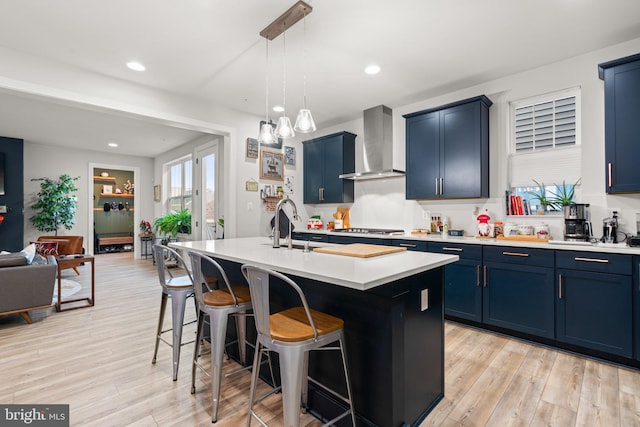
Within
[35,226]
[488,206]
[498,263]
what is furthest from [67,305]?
[488,206]

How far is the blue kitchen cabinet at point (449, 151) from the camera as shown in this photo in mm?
3480

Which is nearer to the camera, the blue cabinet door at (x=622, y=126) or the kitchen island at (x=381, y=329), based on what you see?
the kitchen island at (x=381, y=329)

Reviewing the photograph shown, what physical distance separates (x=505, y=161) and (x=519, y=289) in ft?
4.76

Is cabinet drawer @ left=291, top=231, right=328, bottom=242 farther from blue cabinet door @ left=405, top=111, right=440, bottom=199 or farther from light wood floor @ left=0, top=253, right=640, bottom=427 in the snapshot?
light wood floor @ left=0, top=253, right=640, bottom=427

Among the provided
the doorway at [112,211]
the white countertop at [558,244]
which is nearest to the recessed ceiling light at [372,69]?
the white countertop at [558,244]

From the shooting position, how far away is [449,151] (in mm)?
3678

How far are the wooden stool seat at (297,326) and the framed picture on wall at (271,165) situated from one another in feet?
11.3

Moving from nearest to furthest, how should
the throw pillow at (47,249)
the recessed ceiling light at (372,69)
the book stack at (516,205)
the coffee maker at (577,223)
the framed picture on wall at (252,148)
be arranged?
the coffee maker at (577,223), the recessed ceiling light at (372,69), the book stack at (516,205), the framed picture on wall at (252,148), the throw pillow at (47,249)

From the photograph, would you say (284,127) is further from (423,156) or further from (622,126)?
(622,126)

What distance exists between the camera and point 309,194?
5.43m

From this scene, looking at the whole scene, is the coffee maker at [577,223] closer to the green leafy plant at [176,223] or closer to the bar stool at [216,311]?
the bar stool at [216,311]

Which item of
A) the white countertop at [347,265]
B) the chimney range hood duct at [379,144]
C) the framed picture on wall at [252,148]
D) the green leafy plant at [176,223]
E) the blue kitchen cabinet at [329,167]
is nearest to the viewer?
the white countertop at [347,265]

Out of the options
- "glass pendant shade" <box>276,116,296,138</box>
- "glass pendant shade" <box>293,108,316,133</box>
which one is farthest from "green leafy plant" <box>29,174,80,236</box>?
"glass pendant shade" <box>293,108,316,133</box>

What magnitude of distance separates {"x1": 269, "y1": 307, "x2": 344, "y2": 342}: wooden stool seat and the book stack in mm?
2797
